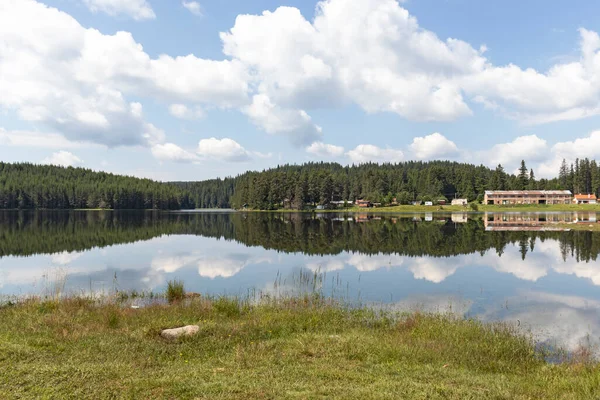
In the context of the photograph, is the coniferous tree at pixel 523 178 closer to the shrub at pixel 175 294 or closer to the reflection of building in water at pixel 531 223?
the reflection of building in water at pixel 531 223

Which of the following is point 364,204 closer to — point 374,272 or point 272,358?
point 374,272

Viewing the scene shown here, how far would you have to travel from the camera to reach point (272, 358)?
11.5 metres

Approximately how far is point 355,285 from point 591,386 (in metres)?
17.2

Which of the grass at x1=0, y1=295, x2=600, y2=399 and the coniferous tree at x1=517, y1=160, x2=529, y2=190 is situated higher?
the coniferous tree at x1=517, y1=160, x2=529, y2=190

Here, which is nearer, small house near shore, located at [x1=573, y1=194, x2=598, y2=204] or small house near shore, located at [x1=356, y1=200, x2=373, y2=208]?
small house near shore, located at [x1=573, y1=194, x2=598, y2=204]

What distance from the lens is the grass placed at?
922cm

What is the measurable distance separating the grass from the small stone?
0.28m

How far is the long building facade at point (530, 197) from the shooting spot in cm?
17638

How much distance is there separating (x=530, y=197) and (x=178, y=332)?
199 meters

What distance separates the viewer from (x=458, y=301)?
880 inches

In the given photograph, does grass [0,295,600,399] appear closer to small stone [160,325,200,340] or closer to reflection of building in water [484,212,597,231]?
small stone [160,325,200,340]

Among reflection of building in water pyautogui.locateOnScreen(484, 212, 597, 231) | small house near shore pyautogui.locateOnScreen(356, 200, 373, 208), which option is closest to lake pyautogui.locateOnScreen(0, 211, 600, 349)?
reflection of building in water pyautogui.locateOnScreen(484, 212, 597, 231)

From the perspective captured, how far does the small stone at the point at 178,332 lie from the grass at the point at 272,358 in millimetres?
278

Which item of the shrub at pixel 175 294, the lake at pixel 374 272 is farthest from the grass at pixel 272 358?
the lake at pixel 374 272
